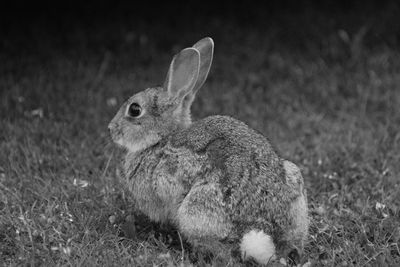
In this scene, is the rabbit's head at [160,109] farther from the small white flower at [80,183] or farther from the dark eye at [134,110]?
the small white flower at [80,183]

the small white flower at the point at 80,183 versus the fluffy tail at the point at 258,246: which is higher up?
the fluffy tail at the point at 258,246

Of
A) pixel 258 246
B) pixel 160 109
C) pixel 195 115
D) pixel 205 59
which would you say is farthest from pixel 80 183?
pixel 195 115

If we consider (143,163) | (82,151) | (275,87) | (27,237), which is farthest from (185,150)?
(275,87)

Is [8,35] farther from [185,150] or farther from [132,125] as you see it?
[185,150]

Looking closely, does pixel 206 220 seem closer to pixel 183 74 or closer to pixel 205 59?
pixel 183 74

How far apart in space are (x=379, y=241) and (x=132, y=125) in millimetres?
1982

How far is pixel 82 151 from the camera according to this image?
19.5ft

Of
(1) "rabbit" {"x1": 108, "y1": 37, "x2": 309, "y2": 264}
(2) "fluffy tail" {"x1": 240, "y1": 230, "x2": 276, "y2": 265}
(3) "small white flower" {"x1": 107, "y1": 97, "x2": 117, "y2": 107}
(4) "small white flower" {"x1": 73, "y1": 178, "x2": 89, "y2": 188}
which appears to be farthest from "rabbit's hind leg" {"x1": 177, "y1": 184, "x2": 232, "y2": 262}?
(3) "small white flower" {"x1": 107, "y1": 97, "x2": 117, "y2": 107}

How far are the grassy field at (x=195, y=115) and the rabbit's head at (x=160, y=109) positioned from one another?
51cm

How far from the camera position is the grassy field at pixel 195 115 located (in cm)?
454

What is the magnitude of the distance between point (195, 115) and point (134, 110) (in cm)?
209

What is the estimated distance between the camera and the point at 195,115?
281 inches

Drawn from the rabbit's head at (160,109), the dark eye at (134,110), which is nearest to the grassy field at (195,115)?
the rabbit's head at (160,109)

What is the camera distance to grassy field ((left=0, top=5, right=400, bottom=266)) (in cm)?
454
